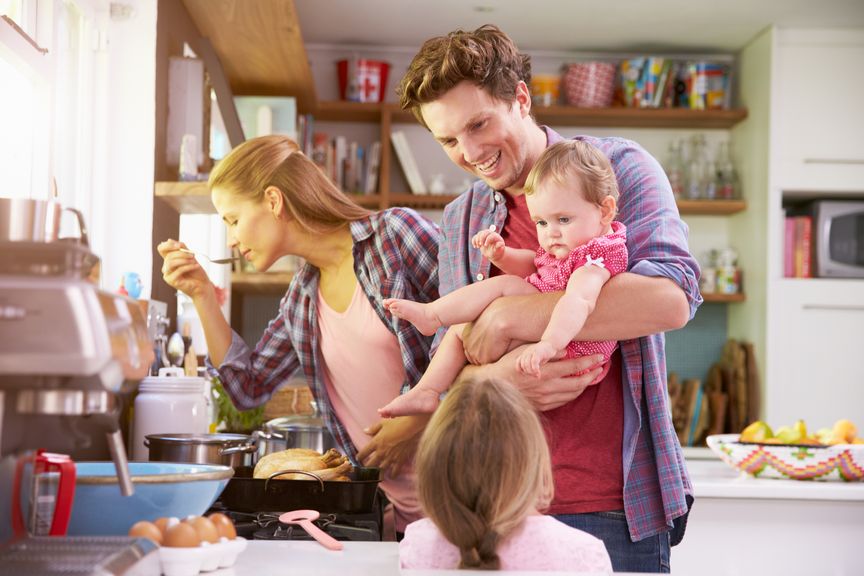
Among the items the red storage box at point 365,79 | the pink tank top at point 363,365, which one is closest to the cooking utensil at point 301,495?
the pink tank top at point 363,365

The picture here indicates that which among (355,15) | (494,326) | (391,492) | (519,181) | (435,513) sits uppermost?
(355,15)

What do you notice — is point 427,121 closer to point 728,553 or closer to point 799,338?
point 728,553

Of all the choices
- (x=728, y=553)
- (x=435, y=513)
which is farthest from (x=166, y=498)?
(x=728, y=553)

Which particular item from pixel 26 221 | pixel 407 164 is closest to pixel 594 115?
pixel 407 164

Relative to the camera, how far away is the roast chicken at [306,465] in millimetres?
1715

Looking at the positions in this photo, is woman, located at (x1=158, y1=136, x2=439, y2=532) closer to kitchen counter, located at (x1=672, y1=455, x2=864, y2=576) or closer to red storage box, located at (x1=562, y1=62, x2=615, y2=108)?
kitchen counter, located at (x1=672, y1=455, x2=864, y2=576)

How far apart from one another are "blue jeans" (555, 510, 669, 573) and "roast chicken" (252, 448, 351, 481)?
0.40 metres

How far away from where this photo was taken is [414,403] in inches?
68.2

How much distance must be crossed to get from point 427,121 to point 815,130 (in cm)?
341

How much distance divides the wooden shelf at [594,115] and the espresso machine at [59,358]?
3.75m

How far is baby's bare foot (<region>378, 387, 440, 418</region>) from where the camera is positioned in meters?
1.73

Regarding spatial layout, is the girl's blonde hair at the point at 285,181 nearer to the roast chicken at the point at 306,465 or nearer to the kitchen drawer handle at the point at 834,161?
the roast chicken at the point at 306,465

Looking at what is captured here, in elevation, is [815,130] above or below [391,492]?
above

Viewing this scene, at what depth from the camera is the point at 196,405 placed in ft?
6.85
